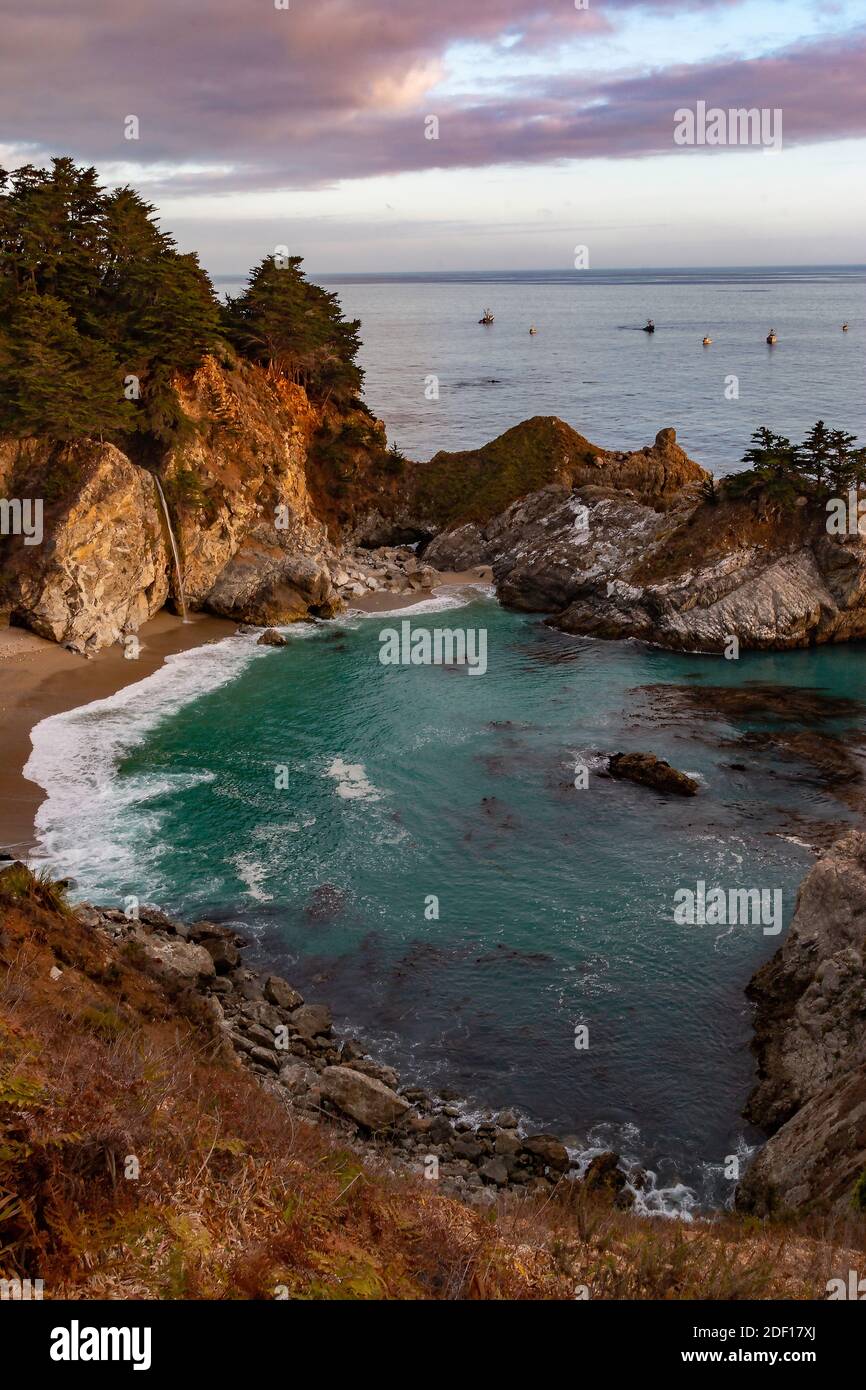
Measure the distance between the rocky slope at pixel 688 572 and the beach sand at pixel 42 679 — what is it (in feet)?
66.8

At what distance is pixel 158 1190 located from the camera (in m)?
8.23

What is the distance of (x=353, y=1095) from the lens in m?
19.8

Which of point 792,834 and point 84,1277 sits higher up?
point 84,1277

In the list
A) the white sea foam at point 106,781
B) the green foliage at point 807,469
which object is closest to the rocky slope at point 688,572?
the green foliage at point 807,469

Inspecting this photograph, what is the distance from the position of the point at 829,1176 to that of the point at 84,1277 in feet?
40.3

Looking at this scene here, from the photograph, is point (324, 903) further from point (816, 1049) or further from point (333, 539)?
point (333, 539)

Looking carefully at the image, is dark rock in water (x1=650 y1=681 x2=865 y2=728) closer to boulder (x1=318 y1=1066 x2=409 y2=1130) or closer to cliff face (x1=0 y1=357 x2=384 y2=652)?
cliff face (x1=0 y1=357 x2=384 y2=652)

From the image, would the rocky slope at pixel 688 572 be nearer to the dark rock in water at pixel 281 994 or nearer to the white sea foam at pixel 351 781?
the white sea foam at pixel 351 781

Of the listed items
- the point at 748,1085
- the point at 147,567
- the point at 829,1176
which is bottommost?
the point at 748,1085

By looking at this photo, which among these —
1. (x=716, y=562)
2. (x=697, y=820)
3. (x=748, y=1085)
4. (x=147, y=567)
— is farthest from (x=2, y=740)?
(x=716, y=562)

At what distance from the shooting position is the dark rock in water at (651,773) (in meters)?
34.4

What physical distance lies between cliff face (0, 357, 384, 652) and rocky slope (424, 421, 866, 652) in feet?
45.9

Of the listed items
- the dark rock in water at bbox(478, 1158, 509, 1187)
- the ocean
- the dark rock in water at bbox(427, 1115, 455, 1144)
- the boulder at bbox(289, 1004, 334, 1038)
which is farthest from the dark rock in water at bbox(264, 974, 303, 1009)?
the dark rock in water at bbox(478, 1158, 509, 1187)
